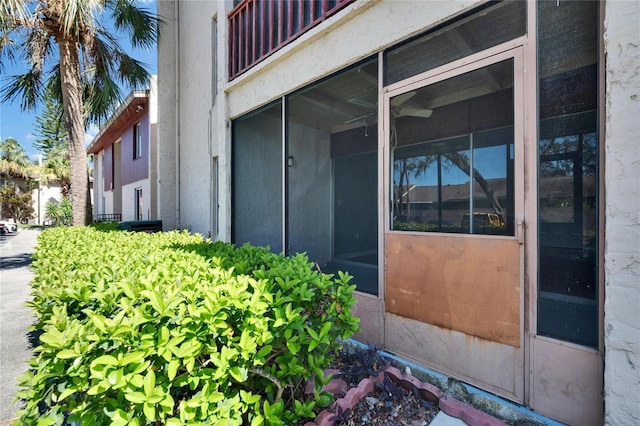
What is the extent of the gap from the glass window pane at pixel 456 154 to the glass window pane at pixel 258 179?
10.8 ft

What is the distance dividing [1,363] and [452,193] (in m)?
4.88

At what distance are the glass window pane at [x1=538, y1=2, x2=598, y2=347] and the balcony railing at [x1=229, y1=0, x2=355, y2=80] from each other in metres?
2.18

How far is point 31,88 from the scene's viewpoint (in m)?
8.01

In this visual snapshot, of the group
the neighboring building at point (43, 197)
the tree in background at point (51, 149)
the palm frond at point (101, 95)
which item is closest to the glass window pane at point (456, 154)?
the palm frond at point (101, 95)

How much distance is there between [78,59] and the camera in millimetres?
7582

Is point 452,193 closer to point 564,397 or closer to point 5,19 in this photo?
point 564,397

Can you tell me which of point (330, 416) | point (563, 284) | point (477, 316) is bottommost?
point (330, 416)

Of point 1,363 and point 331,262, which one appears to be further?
point 331,262

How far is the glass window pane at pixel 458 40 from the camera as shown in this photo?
230 cm

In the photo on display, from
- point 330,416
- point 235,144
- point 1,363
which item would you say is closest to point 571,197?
point 330,416

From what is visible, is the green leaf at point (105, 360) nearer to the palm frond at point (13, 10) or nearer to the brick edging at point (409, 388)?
the brick edging at point (409, 388)

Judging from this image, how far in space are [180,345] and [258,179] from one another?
5.12 meters

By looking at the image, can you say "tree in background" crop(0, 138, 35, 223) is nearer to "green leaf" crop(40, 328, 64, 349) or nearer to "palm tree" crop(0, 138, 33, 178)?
"palm tree" crop(0, 138, 33, 178)

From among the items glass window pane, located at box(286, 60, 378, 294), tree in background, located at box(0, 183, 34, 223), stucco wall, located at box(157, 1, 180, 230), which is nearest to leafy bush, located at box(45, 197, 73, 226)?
tree in background, located at box(0, 183, 34, 223)
